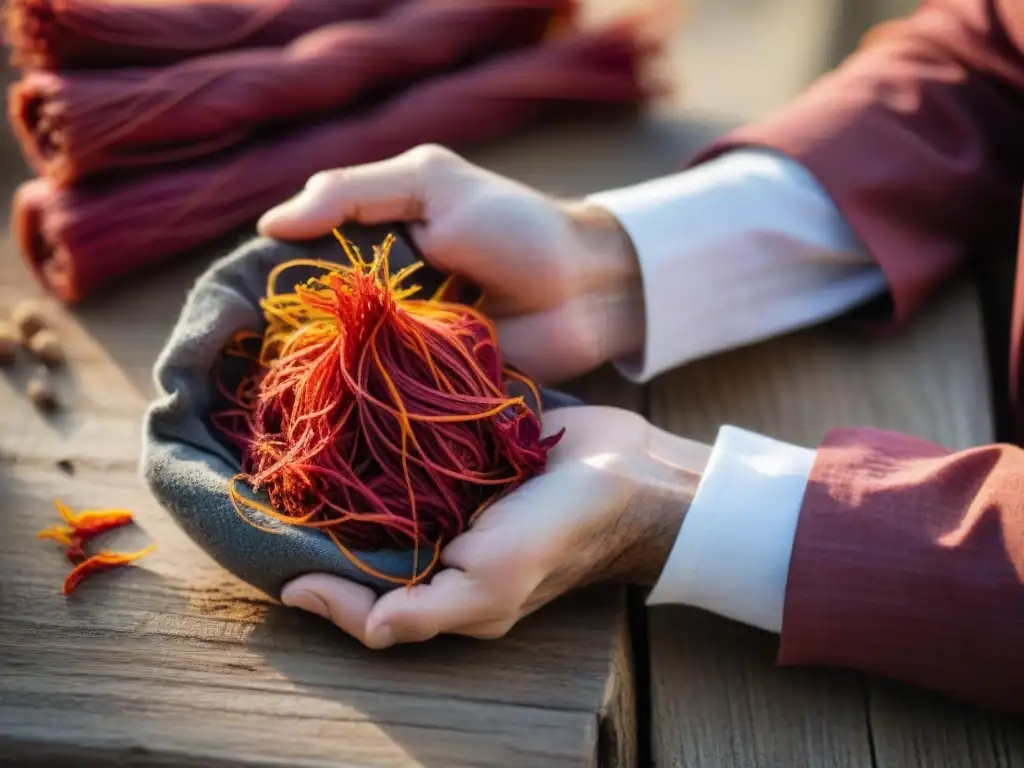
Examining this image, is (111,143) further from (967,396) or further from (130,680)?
(967,396)

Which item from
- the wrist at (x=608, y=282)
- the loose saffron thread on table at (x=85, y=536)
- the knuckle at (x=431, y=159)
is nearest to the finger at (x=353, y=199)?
the knuckle at (x=431, y=159)

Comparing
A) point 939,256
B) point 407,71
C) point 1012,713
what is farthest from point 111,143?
point 1012,713

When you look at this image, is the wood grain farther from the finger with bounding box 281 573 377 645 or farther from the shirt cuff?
the finger with bounding box 281 573 377 645

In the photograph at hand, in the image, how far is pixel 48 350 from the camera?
36.8 inches

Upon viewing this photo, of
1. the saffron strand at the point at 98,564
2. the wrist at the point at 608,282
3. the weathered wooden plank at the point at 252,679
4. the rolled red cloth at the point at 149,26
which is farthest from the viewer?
the rolled red cloth at the point at 149,26

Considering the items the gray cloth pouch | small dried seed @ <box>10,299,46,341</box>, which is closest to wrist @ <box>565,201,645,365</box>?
the gray cloth pouch

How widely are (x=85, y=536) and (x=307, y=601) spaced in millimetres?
217

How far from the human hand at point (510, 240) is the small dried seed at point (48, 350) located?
267 millimetres

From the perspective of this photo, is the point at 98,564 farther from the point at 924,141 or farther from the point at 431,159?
the point at 924,141

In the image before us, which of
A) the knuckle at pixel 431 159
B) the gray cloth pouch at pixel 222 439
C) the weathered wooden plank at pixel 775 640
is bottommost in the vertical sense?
the weathered wooden plank at pixel 775 640

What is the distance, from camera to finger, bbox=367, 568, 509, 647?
2.13 feet

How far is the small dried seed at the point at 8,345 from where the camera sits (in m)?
0.93

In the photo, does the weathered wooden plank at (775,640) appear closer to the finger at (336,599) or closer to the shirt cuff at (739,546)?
the shirt cuff at (739,546)

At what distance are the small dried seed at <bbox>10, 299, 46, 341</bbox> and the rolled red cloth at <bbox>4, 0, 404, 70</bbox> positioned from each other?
223 mm
